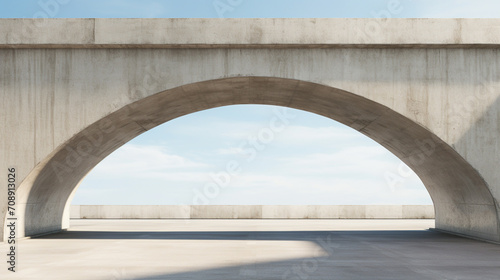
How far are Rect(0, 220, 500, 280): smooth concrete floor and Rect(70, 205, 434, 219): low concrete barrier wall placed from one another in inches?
596

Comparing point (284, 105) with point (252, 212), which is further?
point (252, 212)

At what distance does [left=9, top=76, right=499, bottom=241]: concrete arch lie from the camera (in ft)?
48.8

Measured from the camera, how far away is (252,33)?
48.4 ft

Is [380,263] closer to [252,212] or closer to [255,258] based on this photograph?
[255,258]

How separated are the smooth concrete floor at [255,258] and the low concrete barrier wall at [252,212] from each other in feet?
49.7

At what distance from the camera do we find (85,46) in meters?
14.9

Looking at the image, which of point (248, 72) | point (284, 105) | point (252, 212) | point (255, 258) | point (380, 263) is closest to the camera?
point (380, 263)

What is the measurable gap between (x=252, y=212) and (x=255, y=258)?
67.6ft

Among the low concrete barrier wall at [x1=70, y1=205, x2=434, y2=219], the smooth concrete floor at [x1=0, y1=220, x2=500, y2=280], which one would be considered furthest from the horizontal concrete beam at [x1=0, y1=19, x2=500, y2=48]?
the low concrete barrier wall at [x1=70, y1=205, x2=434, y2=219]

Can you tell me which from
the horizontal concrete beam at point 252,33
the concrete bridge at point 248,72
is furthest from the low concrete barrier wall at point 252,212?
the horizontal concrete beam at point 252,33

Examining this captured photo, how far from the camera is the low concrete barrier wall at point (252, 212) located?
3133 cm

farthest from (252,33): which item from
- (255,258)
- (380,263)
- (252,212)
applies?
(252,212)

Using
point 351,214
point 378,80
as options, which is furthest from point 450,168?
point 351,214

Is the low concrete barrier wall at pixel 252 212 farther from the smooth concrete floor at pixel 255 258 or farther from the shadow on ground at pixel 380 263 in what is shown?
the shadow on ground at pixel 380 263
